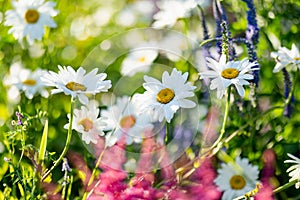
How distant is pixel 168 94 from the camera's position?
1.30 m

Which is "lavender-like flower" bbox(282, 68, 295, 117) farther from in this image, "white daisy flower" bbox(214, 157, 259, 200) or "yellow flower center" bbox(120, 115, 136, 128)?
"yellow flower center" bbox(120, 115, 136, 128)

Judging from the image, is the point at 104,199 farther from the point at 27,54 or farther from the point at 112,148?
the point at 27,54

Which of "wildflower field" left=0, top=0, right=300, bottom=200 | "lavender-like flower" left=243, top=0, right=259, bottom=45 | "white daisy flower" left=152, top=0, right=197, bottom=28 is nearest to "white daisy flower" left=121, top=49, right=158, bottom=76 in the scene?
"wildflower field" left=0, top=0, right=300, bottom=200

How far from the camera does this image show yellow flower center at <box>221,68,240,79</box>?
1279 millimetres

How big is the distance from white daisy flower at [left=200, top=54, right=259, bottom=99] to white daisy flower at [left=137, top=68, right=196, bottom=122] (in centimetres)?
4

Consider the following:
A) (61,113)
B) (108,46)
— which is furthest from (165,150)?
(108,46)

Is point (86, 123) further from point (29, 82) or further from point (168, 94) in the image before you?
point (29, 82)

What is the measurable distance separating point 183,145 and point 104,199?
1.42 feet

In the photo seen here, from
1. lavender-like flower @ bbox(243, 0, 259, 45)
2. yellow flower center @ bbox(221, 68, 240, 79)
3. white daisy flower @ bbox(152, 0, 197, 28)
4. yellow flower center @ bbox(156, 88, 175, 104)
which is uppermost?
white daisy flower @ bbox(152, 0, 197, 28)

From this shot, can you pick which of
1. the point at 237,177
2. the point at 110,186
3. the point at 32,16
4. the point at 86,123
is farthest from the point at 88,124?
the point at 32,16

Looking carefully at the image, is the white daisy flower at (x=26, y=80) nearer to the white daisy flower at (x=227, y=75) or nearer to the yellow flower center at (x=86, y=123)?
the yellow flower center at (x=86, y=123)

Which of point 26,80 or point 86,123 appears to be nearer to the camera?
point 86,123

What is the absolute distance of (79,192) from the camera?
1562 millimetres

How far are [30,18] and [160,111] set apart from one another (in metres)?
0.60
